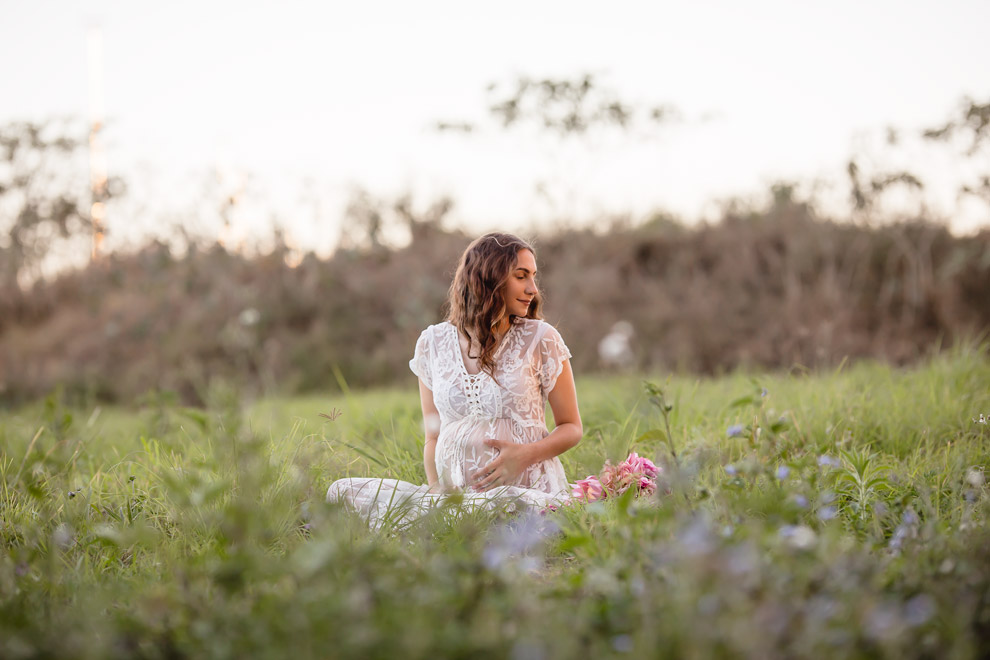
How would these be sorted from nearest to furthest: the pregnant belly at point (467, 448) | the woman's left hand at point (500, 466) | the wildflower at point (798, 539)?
the wildflower at point (798, 539) → the woman's left hand at point (500, 466) → the pregnant belly at point (467, 448)

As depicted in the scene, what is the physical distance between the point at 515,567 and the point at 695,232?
1194 cm

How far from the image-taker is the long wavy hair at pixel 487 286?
3.15m

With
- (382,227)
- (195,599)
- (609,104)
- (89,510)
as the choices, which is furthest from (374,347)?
(195,599)

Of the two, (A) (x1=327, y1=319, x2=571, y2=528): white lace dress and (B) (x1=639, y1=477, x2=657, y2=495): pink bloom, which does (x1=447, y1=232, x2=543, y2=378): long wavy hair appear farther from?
(B) (x1=639, y1=477, x2=657, y2=495): pink bloom

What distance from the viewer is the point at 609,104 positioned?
1173 cm

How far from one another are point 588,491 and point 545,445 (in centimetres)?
26

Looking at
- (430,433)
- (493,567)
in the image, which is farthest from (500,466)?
(493,567)

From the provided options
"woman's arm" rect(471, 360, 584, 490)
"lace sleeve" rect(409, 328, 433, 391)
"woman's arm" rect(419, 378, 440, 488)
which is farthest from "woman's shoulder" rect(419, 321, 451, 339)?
"woman's arm" rect(471, 360, 584, 490)

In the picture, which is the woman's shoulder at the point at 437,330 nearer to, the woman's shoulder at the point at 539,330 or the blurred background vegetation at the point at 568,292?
the woman's shoulder at the point at 539,330

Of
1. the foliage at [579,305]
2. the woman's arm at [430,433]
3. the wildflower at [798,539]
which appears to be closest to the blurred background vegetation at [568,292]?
the foliage at [579,305]

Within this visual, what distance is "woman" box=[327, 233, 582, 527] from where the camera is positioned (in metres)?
3.10

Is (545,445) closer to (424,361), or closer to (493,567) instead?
(424,361)

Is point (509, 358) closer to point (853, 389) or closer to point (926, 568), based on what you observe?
point (926, 568)

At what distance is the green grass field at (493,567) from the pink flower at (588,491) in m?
0.13
